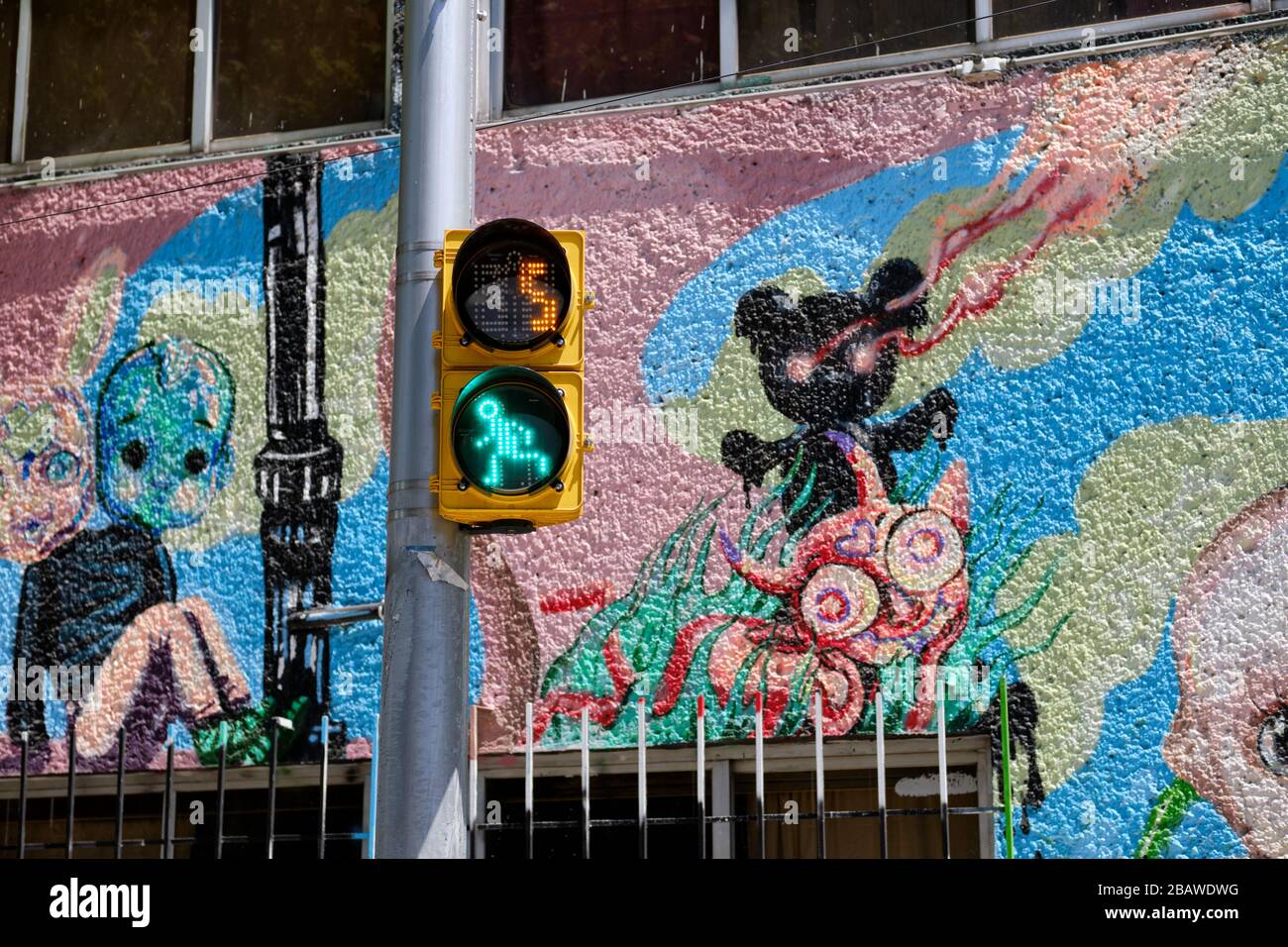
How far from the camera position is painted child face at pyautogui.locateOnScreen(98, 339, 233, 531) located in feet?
25.4

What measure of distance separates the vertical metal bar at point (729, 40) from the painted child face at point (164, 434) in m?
2.43

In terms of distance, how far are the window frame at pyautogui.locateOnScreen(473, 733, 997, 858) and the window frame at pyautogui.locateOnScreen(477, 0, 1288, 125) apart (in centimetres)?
263

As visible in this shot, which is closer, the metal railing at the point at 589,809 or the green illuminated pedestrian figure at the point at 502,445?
the green illuminated pedestrian figure at the point at 502,445

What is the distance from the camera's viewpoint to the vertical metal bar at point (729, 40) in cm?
766

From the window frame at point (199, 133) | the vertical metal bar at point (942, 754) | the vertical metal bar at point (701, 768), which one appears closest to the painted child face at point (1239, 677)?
the vertical metal bar at point (942, 754)

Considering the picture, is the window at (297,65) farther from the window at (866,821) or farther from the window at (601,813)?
the window at (866,821)

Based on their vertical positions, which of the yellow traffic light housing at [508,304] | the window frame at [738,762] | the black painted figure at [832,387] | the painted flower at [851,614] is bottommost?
the window frame at [738,762]

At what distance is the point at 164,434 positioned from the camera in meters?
7.82

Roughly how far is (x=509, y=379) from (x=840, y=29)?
309 centimetres

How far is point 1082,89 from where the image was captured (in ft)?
23.5

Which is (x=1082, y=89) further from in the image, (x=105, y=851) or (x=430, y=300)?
(x=105, y=851)

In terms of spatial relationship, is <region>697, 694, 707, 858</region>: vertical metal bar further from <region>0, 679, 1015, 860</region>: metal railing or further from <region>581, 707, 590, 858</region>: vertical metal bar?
<region>581, 707, 590, 858</region>: vertical metal bar
